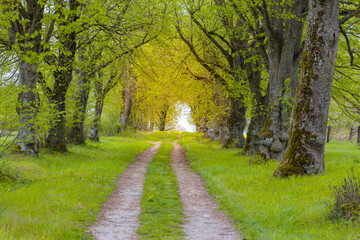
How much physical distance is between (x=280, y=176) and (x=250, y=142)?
360 inches

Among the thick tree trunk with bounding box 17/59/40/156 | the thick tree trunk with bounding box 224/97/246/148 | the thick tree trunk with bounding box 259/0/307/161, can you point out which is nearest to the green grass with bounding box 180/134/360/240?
the thick tree trunk with bounding box 259/0/307/161

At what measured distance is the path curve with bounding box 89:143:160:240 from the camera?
19.9ft

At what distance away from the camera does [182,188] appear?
1104 centimetres

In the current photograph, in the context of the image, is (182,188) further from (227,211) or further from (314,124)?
(314,124)

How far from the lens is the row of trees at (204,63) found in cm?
1005

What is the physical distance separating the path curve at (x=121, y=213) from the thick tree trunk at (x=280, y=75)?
6211 millimetres

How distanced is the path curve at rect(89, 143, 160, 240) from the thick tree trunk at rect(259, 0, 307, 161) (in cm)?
621

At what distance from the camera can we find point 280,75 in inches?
573

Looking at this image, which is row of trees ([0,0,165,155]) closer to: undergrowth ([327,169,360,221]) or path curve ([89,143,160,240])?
path curve ([89,143,160,240])

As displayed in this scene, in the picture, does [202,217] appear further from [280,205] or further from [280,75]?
[280,75]

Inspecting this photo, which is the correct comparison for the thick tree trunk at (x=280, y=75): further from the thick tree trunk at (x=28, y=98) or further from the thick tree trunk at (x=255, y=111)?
the thick tree trunk at (x=28, y=98)

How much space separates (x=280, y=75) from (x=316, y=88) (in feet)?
15.5

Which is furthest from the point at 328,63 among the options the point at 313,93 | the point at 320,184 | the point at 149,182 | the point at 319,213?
the point at 149,182

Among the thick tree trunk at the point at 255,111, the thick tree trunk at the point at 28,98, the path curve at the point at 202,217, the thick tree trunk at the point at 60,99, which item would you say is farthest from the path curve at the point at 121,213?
the thick tree trunk at the point at 255,111
